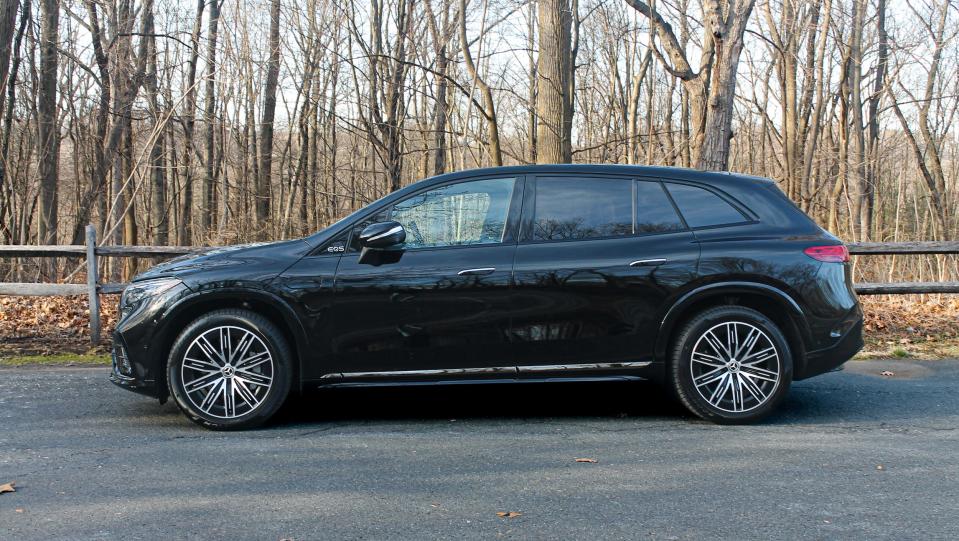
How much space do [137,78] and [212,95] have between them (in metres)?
5.29

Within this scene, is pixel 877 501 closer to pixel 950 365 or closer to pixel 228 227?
pixel 950 365

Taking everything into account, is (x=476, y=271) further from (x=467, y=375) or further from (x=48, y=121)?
(x=48, y=121)

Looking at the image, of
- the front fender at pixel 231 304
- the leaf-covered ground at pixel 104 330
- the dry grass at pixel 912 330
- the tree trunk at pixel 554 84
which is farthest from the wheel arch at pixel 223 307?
the tree trunk at pixel 554 84

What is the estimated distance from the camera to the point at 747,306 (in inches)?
219

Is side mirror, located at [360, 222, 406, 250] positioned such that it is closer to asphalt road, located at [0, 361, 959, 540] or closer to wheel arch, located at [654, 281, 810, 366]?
asphalt road, located at [0, 361, 959, 540]

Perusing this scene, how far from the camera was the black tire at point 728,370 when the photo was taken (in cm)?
541

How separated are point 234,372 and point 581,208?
259cm

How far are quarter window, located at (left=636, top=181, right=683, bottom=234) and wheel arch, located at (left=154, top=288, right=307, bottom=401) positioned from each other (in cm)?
244

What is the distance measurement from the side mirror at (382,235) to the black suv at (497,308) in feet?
0.04

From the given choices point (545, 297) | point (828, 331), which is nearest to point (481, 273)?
point (545, 297)

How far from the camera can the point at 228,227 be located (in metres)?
20.1

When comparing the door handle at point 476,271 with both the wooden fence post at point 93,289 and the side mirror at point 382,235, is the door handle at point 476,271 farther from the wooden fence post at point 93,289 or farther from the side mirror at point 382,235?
the wooden fence post at point 93,289

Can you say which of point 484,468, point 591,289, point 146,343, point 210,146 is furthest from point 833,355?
point 210,146

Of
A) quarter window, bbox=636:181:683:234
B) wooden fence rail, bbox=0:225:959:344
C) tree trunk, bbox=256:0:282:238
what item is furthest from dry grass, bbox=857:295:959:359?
tree trunk, bbox=256:0:282:238
